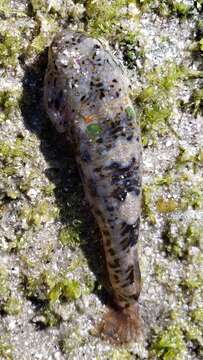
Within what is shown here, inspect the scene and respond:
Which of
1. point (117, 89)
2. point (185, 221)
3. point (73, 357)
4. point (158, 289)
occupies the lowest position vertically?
point (73, 357)

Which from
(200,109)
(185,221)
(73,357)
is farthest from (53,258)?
(200,109)

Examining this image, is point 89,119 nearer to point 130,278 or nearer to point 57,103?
point 57,103

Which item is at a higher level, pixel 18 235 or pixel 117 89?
pixel 117 89

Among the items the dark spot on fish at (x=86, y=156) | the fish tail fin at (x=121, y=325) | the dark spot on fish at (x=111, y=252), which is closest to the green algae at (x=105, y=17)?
the dark spot on fish at (x=86, y=156)

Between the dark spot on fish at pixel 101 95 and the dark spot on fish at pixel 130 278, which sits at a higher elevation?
the dark spot on fish at pixel 101 95

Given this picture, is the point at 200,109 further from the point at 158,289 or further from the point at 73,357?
the point at 73,357

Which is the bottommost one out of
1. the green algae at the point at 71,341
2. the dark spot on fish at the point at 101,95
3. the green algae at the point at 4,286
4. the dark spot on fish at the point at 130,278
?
the green algae at the point at 71,341

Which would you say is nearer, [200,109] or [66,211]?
[66,211]

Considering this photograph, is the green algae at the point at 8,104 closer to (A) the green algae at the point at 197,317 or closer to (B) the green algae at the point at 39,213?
(B) the green algae at the point at 39,213

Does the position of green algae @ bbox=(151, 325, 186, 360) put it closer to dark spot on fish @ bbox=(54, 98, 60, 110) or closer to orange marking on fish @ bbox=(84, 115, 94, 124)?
orange marking on fish @ bbox=(84, 115, 94, 124)
